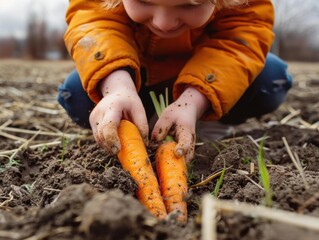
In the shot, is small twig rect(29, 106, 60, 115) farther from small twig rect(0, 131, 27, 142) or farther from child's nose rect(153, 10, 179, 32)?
child's nose rect(153, 10, 179, 32)

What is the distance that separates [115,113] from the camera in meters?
1.53

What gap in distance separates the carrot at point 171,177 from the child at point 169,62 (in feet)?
0.11

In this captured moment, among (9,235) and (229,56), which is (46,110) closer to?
(229,56)

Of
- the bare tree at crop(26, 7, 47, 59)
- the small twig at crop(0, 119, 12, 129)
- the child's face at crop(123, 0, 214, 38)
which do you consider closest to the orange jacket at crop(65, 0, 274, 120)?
the child's face at crop(123, 0, 214, 38)

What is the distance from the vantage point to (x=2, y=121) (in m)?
2.62

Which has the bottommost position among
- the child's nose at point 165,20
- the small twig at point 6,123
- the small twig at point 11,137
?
the small twig at point 6,123

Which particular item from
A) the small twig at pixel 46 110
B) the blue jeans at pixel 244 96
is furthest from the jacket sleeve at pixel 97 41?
the small twig at pixel 46 110

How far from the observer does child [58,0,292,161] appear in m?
1.59

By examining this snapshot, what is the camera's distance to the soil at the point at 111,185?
0.88m

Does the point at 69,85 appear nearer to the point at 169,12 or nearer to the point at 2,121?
the point at 2,121

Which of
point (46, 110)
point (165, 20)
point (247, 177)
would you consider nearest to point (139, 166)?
point (247, 177)

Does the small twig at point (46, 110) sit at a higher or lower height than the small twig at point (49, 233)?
lower

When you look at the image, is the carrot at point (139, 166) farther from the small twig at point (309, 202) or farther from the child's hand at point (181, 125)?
the small twig at point (309, 202)

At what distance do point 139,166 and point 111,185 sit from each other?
141 mm
